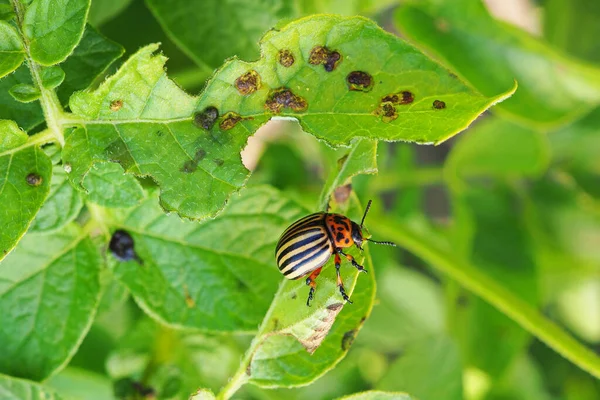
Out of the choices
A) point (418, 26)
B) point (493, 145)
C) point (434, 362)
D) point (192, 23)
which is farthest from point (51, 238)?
point (493, 145)

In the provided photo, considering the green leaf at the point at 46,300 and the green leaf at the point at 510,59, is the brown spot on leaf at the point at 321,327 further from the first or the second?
the green leaf at the point at 510,59

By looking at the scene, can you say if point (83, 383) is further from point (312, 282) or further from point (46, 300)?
point (312, 282)

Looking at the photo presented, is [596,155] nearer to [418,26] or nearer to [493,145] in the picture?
[493,145]

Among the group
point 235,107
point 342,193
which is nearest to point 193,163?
point 235,107

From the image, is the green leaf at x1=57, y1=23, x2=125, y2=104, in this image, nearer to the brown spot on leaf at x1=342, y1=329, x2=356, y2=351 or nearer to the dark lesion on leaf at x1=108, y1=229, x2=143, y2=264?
the dark lesion on leaf at x1=108, y1=229, x2=143, y2=264

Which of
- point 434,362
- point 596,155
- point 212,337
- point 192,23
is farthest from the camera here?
point 596,155

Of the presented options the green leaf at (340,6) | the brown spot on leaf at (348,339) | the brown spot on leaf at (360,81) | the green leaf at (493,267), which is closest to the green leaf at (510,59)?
the green leaf at (340,6)
